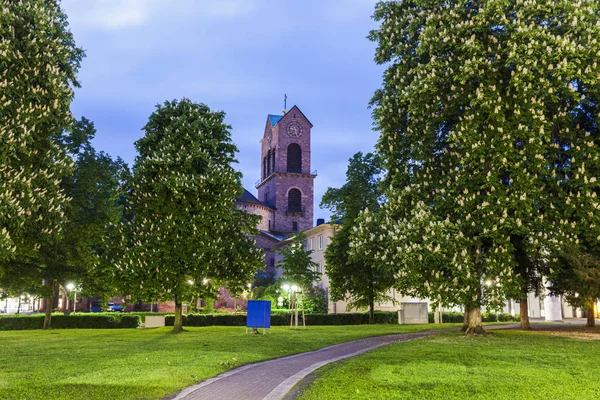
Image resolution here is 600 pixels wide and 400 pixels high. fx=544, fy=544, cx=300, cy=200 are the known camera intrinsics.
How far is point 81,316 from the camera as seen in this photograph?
133ft

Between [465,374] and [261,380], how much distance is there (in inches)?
186

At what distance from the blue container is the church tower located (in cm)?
5960

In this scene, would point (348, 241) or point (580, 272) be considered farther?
point (348, 241)

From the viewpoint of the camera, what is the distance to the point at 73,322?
40.1 metres

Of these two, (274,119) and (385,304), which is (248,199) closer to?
(274,119)

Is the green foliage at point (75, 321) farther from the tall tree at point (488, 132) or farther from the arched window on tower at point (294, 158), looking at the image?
the arched window on tower at point (294, 158)

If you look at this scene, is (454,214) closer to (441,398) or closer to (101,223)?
(441,398)

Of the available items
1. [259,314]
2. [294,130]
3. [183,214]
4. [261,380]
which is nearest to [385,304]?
[259,314]

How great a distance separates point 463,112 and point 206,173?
47.0 feet

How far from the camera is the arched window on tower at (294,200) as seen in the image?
9012cm

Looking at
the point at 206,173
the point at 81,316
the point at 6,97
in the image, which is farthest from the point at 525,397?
the point at 81,316

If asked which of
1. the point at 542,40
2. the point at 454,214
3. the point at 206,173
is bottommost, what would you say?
the point at 454,214

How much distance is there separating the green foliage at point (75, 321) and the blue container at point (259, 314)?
16958 mm

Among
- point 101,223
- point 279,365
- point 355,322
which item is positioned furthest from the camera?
point 355,322
